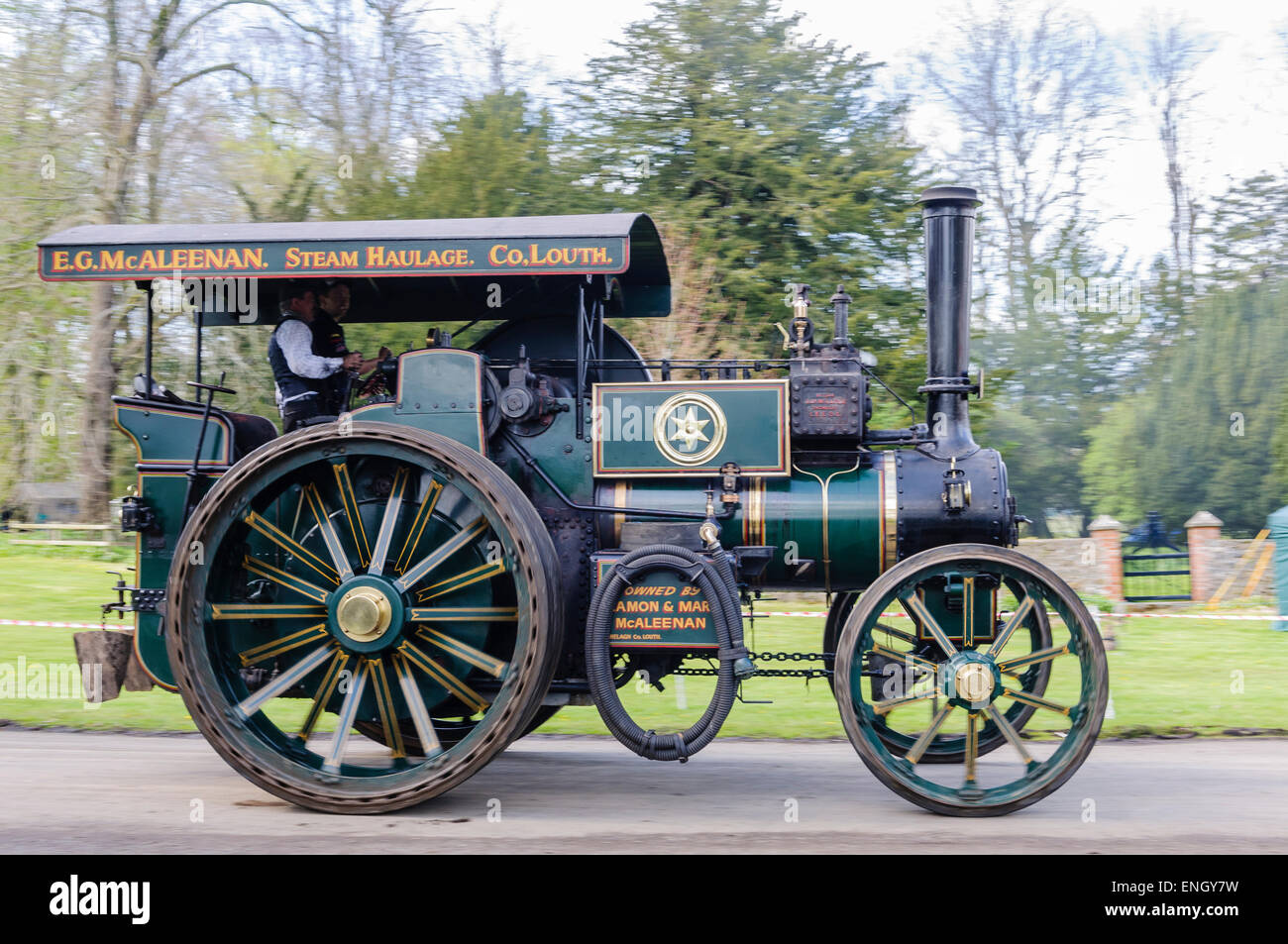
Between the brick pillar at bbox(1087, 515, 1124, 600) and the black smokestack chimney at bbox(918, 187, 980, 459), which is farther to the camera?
the brick pillar at bbox(1087, 515, 1124, 600)

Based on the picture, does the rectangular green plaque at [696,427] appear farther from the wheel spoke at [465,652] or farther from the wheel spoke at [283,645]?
the wheel spoke at [283,645]

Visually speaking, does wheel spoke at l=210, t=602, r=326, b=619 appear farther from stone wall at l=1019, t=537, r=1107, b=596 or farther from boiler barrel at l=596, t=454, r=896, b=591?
stone wall at l=1019, t=537, r=1107, b=596

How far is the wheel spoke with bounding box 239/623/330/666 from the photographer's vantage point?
18.1 feet

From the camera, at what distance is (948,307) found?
5.95 m

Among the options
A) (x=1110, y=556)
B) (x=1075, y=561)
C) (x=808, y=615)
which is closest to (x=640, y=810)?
(x=808, y=615)

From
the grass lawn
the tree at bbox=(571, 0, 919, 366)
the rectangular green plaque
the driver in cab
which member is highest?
the tree at bbox=(571, 0, 919, 366)

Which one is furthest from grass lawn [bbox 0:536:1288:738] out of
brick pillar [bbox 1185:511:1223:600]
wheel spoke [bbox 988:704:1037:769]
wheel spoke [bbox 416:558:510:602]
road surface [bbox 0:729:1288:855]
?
brick pillar [bbox 1185:511:1223:600]

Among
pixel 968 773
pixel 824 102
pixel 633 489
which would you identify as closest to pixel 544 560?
pixel 633 489

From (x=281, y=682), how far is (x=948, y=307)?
142 inches

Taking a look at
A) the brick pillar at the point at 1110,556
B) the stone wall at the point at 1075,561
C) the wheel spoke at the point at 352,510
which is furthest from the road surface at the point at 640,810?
the stone wall at the point at 1075,561

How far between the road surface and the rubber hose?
34 centimetres

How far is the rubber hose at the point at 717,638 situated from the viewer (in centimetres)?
524

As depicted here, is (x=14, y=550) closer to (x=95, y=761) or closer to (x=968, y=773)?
(x=95, y=761)

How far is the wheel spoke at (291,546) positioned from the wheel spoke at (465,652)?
0.55 m
